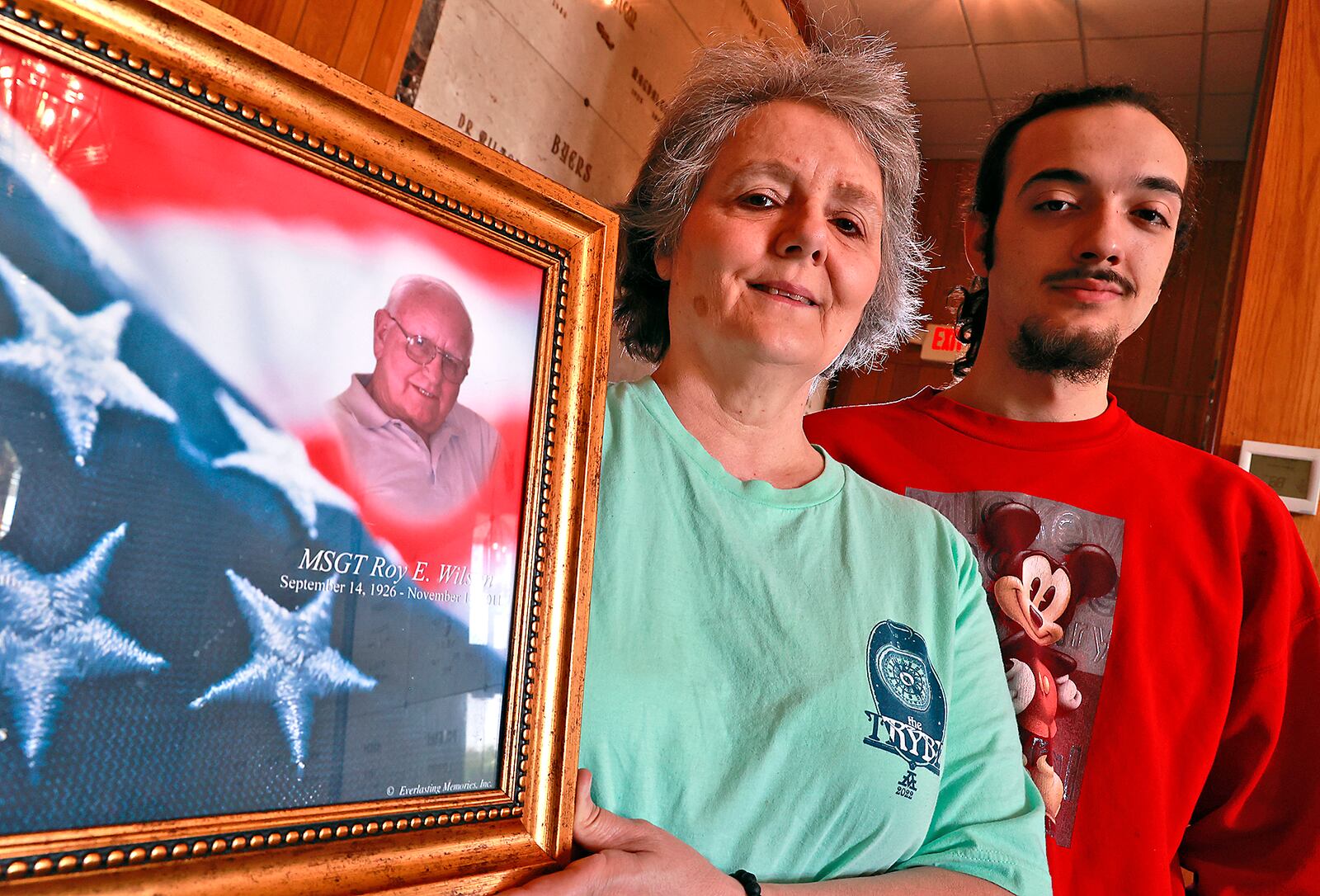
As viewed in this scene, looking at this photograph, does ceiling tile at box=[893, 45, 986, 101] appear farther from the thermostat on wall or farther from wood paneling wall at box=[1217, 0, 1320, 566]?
the thermostat on wall

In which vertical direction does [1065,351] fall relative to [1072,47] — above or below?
below

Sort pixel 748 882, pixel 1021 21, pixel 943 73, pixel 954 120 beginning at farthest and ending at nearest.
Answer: pixel 954 120
pixel 943 73
pixel 1021 21
pixel 748 882

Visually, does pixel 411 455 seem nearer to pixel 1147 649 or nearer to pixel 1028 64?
pixel 1147 649

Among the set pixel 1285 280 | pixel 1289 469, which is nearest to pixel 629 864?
pixel 1289 469

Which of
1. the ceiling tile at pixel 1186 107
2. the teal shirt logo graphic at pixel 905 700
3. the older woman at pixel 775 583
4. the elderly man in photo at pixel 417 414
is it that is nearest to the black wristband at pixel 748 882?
the older woman at pixel 775 583

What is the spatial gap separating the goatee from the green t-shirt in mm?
533

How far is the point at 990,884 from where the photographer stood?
0.82m

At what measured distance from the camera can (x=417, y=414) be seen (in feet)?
1.81

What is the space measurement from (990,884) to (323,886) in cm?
62

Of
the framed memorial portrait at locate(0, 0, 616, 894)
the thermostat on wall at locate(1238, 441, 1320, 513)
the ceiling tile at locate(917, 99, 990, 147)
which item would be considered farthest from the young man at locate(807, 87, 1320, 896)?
the ceiling tile at locate(917, 99, 990, 147)

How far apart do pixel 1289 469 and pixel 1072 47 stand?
2257 millimetres

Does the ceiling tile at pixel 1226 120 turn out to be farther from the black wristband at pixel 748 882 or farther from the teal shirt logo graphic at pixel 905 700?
the black wristband at pixel 748 882

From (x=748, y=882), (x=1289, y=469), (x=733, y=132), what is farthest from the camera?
(x=1289, y=469)

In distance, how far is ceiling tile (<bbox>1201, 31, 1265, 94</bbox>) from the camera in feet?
11.4
